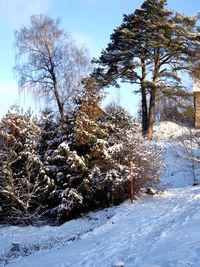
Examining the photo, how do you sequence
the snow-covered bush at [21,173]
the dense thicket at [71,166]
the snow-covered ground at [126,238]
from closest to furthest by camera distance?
the snow-covered ground at [126,238], the dense thicket at [71,166], the snow-covered bush at [21,173]

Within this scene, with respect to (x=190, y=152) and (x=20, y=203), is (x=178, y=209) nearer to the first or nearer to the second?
(x=20, y=203)

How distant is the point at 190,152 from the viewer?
23.0 m

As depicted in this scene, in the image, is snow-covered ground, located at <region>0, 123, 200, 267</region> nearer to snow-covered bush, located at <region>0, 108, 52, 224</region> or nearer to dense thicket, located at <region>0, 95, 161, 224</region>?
dense thicket, located at <region>0, 95, 161, 224</region>

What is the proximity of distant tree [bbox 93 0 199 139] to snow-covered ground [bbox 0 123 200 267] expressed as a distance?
51.4 feet

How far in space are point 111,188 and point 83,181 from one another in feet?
3.98

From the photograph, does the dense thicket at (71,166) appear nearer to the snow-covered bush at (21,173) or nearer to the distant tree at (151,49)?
the snow-covered bush at (21,173)

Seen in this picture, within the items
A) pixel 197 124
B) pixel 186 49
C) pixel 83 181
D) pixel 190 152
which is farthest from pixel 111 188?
pixel 197 124

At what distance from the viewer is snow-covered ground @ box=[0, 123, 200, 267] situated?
8367 millimetres

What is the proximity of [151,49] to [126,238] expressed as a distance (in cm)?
2353

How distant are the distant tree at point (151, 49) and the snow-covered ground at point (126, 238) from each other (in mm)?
15662

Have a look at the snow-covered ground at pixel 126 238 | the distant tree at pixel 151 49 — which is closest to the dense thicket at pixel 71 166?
the snow-covered ground at pixel 126 238

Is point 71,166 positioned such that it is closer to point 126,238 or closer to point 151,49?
point 126,238

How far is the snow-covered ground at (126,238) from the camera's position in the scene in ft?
27.5

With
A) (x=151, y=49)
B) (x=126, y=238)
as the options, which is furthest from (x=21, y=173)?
(x=151, y=49)
